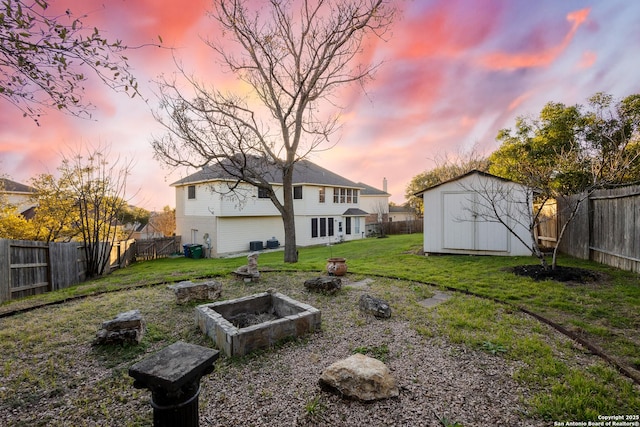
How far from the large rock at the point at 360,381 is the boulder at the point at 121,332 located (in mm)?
2919

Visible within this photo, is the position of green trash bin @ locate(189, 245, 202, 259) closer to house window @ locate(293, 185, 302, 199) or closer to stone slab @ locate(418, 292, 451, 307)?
house window @ locate(293, 185, 302, 199)

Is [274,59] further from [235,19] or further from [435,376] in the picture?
[435,376]

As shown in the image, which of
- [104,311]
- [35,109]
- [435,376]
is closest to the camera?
[35,109]

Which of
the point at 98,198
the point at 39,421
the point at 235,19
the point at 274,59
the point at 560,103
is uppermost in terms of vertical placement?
the point at 235,19

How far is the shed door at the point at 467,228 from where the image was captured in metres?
10.6

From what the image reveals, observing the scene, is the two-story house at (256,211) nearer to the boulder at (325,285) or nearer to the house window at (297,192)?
the house window at (297,192)

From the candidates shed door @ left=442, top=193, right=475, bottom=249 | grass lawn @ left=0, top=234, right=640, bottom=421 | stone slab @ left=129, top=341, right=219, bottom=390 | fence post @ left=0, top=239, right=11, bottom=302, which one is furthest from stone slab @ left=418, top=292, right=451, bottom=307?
fence post @ left=0, top=239, right=11, bottom=302

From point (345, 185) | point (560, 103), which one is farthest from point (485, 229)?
point (345, 185)

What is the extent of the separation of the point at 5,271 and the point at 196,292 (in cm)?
515

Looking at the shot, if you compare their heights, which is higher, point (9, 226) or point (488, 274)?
point (9, 226)

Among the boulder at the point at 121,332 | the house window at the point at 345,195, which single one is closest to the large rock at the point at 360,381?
the boulder at the point at 121,332

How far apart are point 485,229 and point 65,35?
12218 millimetres

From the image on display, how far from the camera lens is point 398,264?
10.1 m

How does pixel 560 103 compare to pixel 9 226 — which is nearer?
pixel 9 226
